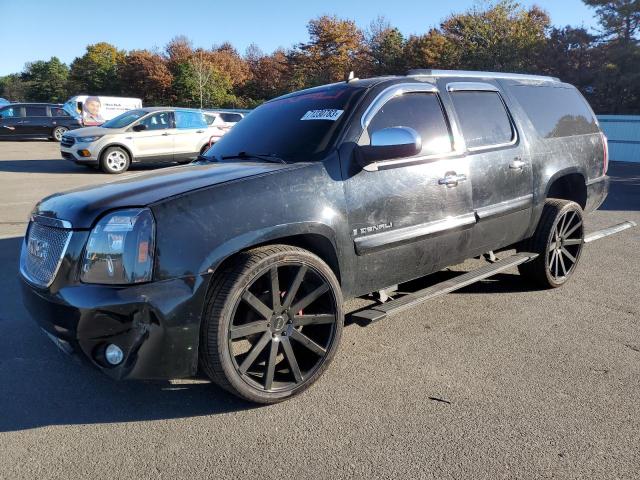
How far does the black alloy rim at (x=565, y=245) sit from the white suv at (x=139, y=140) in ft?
39.0

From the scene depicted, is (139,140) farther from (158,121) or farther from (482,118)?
(482,118)

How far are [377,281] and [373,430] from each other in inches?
41.3

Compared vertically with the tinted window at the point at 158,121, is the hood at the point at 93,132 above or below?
below

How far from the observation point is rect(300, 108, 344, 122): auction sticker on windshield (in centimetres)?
346

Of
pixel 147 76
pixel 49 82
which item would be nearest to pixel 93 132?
pixel 147 76

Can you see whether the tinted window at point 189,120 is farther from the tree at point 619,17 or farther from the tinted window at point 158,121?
the tree at point 619,17

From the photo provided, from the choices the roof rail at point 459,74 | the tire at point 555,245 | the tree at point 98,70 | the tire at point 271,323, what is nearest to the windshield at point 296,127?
the roof rail at point 459,74

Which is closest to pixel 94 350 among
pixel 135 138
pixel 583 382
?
pixel 583 382

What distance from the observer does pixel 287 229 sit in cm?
288

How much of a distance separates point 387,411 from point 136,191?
72.6 inches

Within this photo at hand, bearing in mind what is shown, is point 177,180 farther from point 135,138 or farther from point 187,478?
point 135,138

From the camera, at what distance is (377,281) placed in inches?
135

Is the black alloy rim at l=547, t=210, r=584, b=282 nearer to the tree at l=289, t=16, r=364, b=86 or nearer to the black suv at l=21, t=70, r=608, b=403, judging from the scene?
the black suv at l=21, t=70, r=608, b=403

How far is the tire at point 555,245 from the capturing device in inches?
184
